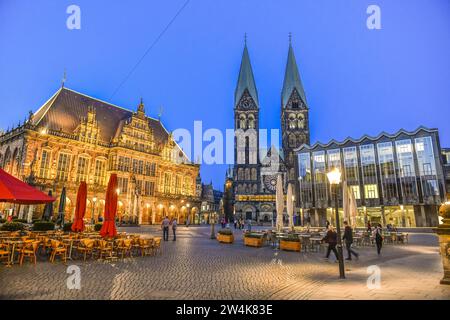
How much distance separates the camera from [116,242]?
1209 centimetres

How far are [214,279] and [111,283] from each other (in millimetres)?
2845

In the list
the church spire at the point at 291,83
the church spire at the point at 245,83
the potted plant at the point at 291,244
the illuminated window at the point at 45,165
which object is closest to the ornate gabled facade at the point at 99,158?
the illuminated window at the point at 45,165

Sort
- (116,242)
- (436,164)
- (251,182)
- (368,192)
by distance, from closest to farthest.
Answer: (116,242)
(436,164)
(368,192)
(251,182)

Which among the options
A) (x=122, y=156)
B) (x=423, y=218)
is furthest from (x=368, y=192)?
(x=122, y=156)

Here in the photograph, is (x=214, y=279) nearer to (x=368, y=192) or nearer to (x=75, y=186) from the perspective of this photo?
(x=75, y=186)

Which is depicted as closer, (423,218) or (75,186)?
(75,186)

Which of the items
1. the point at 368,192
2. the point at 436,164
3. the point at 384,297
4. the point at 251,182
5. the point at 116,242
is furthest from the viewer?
the point at 251,182

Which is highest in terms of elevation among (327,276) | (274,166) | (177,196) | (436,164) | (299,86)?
(299,86)

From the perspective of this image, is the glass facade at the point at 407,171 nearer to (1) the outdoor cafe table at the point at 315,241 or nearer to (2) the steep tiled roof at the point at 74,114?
(1) the outdoor cafe table at the point at 315,241

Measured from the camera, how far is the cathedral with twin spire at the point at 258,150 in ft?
256

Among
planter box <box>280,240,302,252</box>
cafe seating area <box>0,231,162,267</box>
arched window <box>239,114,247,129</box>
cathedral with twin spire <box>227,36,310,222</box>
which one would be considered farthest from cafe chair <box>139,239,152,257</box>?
arched window <box>239,114,247,129</box>

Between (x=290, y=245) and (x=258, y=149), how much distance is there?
69.5m

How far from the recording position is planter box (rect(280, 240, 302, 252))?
51.3 feet

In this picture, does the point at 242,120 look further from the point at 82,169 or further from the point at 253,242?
the point at 253,242
